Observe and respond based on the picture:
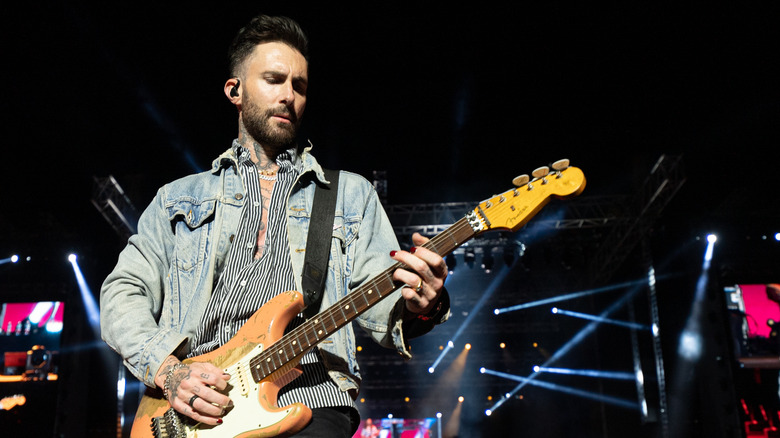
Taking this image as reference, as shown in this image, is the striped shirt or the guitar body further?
the striped shirt

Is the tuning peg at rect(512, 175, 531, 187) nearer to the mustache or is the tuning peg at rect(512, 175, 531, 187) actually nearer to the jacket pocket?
the mustache

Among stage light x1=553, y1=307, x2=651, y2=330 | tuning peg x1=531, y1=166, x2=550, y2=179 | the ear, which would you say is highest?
stage light x1=553, y1=307, x2=651, y2=330

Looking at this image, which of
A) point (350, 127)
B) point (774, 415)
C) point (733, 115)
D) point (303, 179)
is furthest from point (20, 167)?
point (774, 415)

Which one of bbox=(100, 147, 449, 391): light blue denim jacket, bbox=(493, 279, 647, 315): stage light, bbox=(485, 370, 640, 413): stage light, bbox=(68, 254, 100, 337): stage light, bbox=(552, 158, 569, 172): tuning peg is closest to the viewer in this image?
bbox=(100, 147, 449, 391): light blue denim jacket

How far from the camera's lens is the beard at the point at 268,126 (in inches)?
93.4

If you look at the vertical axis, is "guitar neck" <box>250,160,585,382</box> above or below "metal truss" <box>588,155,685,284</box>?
below

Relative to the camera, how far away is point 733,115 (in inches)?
332

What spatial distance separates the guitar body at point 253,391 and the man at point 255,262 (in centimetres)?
5

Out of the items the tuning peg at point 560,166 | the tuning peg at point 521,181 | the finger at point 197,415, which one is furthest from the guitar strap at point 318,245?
the tuning peg at point 560,166

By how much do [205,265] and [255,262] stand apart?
0.19 m

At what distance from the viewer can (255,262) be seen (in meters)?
2.19

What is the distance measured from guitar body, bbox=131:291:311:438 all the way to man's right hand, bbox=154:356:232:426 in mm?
39

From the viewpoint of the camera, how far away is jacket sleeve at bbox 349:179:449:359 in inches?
A: 81.3

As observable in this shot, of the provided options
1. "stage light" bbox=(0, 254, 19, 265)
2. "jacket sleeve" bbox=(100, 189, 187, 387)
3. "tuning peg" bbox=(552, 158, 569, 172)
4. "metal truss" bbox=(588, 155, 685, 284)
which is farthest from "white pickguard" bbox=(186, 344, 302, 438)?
"stage light" bbox=(0, 254, 19, 265)
